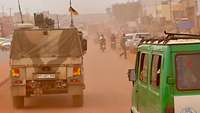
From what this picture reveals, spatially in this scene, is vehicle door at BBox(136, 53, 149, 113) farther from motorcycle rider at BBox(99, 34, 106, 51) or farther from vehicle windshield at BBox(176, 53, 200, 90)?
motorcycle rider at BBox(99, 34, 106, 51)

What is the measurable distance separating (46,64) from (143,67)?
284 inches

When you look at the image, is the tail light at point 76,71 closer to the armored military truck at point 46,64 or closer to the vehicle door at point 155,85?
the armored military truck at point 46,64

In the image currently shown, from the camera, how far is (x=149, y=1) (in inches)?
6319

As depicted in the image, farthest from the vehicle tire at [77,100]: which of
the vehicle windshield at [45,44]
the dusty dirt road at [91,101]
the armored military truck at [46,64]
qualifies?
the vehicle windshield at [45,44]

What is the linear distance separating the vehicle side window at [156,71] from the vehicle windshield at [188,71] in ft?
1.56

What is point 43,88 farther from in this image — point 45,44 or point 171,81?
point 171,81

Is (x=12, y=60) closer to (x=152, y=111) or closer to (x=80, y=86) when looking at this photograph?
(x=80, y=86)

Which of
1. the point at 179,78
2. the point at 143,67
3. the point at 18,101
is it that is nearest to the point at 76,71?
the point at 18,101

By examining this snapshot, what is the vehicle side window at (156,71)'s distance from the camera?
7.61m

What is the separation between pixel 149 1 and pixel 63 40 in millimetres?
144663

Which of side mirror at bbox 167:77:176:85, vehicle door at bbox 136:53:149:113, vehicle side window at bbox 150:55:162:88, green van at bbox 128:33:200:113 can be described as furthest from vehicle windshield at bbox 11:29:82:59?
side mirror at bbox 167:77:176:85

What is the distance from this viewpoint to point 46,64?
16.4 m

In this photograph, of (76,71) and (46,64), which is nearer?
(76,71)

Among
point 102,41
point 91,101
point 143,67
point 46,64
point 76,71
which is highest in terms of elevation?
point 143,67
